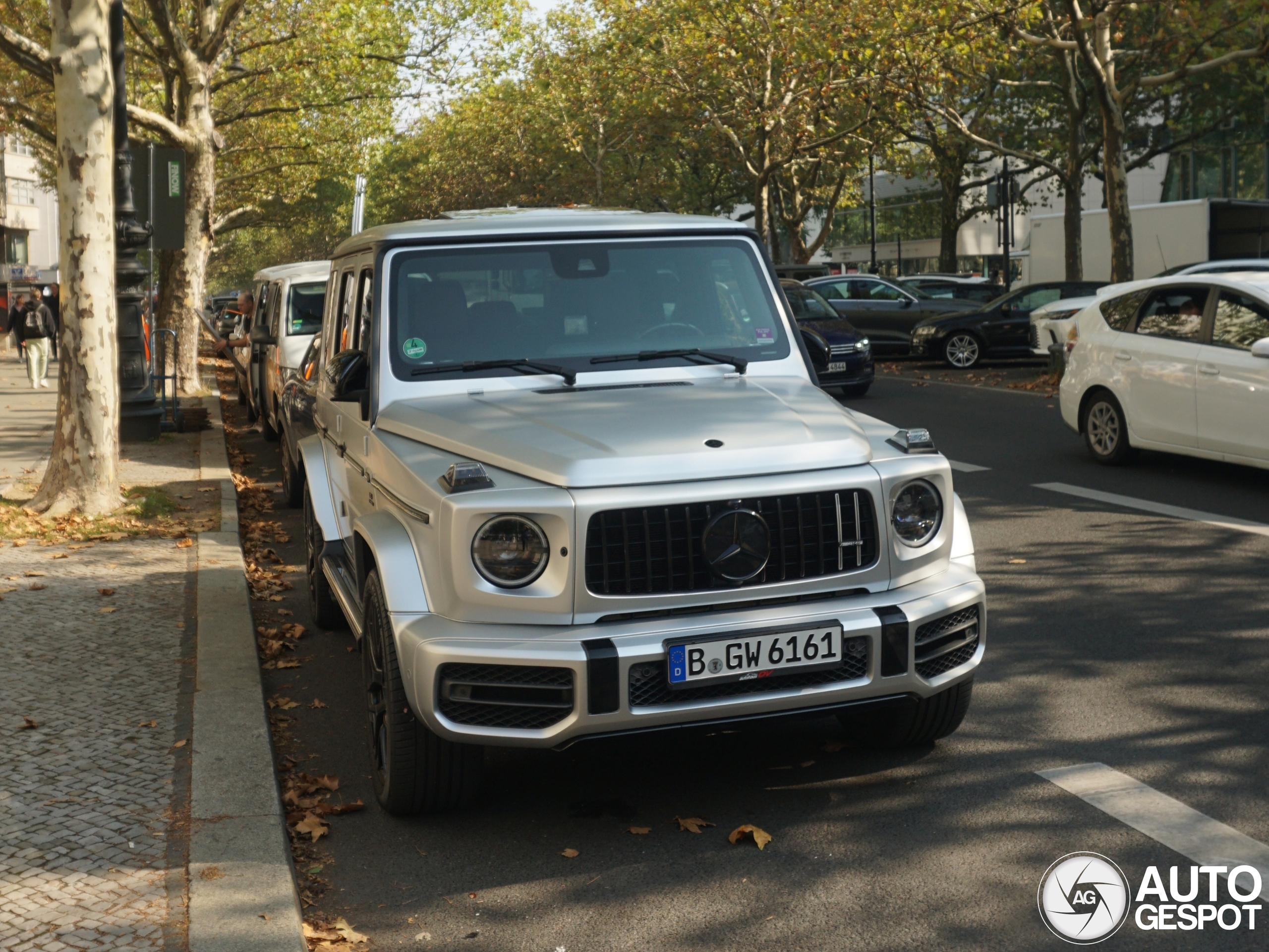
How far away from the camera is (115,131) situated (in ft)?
49.4

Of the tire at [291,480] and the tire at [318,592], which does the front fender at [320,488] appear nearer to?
the tire at [318,592]

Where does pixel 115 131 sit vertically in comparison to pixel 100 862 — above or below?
above

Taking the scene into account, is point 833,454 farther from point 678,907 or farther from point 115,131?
point 115,131

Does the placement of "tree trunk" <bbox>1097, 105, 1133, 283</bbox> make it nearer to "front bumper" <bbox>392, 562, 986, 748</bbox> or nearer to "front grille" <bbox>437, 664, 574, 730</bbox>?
"front bumper" <bbox>392, 562, 986, 748</bbox>

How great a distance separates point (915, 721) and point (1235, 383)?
21.5 feet

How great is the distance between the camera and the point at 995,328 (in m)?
24.4

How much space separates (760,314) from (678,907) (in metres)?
2.51

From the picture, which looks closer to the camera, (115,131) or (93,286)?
(93,286)

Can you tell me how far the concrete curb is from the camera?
12.6 feet

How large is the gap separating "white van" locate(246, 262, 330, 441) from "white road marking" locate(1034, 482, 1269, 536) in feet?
21.1

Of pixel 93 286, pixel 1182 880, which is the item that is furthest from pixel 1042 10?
pixel 1182 880

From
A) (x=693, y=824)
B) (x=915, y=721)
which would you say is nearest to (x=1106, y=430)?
(x=915, y=721)

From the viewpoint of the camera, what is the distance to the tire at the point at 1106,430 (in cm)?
1190

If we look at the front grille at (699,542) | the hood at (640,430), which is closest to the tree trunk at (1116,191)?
the hood at (640,430)
